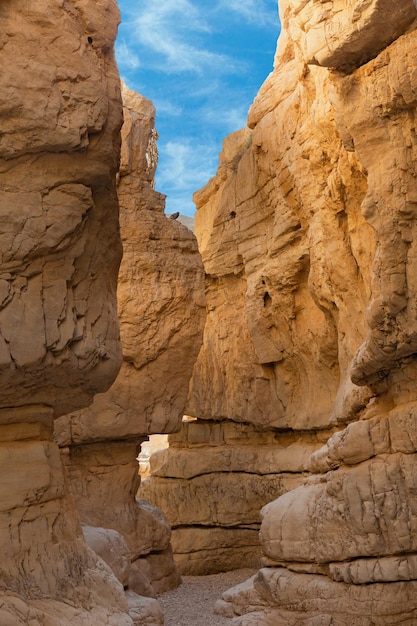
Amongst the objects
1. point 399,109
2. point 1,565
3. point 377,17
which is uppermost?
point 377,17

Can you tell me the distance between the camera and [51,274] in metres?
4.76

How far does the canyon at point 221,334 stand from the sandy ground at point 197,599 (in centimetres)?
26

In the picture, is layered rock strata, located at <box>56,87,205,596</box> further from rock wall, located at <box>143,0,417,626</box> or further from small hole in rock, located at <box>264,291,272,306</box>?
small hole in rock, located at <box>264,291,272,306</box>

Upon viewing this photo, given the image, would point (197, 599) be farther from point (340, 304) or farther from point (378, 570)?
point (340, 304)

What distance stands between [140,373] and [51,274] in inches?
242

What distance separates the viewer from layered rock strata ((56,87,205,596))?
34.0 feet

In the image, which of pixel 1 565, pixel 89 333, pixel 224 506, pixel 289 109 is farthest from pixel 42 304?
pixel 224 506

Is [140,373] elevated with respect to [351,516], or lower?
elevated

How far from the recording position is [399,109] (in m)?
7.01

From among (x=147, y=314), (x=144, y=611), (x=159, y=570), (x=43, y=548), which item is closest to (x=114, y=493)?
(x=159, y=570)

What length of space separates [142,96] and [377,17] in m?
5.89

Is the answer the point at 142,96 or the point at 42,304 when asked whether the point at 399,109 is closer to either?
the point at 42,304

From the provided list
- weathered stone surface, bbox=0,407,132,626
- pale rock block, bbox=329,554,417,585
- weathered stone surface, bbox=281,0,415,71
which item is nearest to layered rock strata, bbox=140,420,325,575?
pale rock block, bbox=329,554,417,585

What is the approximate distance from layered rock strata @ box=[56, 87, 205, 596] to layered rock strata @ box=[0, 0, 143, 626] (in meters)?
5.13
